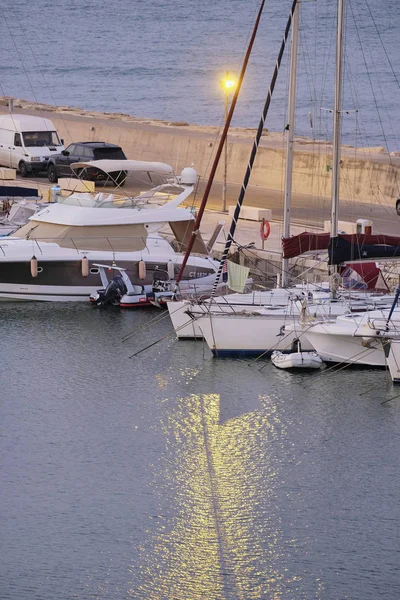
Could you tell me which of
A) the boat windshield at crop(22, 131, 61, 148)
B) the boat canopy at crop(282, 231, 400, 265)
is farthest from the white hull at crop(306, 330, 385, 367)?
the boat windshield at crop(22, 131, 61, 148)

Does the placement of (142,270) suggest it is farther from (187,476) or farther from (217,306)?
(187,476)

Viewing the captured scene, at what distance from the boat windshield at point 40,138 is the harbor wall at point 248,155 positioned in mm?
2913

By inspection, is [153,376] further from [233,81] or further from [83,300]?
[233,81]

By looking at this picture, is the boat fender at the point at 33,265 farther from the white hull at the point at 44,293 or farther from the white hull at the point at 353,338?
the white hull at the point at 353,338

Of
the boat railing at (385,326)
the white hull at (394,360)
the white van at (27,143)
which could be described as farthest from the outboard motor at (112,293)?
the white van at (27,143)

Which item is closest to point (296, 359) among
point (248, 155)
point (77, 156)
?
point (248, 155)

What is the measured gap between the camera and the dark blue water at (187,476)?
721 inches

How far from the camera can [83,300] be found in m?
32.2

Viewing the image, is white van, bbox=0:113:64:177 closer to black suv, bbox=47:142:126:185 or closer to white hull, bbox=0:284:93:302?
black suv, bbox=47:142:126:185

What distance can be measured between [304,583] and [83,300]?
49.6ft

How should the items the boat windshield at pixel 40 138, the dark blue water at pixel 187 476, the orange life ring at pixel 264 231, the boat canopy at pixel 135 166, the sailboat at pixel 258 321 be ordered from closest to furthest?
the dark blue water at pixel 187 476 < the sailboat at pixel 258 321 < the orange life ring at pixel 264 231 < the boat canopy at pixel 135 166 < the boat windshield at pixel 40 138

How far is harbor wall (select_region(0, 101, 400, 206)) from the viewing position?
128 ft

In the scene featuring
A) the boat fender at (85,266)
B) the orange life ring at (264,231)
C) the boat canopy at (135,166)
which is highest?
the boat canopy at (135,166)

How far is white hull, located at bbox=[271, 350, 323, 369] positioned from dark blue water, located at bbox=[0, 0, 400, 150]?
166 ft
